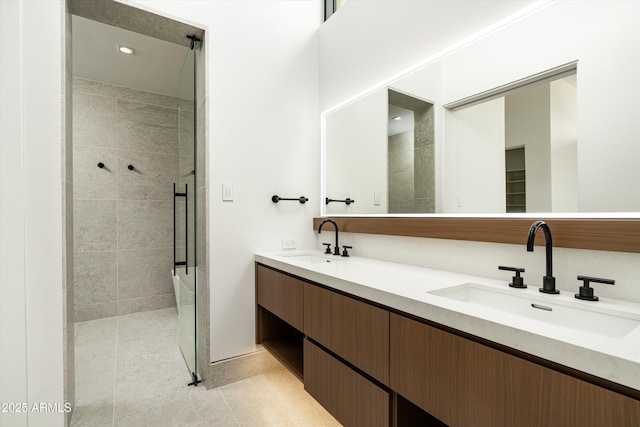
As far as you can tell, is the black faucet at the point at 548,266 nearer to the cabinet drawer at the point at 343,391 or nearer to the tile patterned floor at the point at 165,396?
the cabinet drawer at the point at 343,391

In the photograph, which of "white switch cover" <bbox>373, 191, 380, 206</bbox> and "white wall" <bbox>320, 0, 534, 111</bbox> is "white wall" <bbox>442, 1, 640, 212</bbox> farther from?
"white switch cover" <bbox>373, 191, 380, 206</bbox>

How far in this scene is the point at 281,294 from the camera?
1.69 m

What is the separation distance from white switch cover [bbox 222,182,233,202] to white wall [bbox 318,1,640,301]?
0.96 m

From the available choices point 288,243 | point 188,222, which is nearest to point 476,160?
point 288,243

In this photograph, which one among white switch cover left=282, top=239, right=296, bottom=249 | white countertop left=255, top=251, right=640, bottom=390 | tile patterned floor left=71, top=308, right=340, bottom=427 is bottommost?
tile patterned floor left=71, top=308, right=340, bottom=427

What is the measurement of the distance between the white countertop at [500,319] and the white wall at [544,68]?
94 mm

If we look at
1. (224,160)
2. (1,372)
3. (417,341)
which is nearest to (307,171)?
(224,160)

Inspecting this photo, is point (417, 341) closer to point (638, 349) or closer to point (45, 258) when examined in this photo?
point (638, 349)

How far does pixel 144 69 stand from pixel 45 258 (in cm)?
234

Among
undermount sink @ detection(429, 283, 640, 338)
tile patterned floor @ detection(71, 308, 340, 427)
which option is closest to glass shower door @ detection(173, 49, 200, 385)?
tile patterned floor @ detection(71, 308, 340, 427)

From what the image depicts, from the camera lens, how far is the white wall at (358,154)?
6.35 ft

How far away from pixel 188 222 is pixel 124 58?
1.77m

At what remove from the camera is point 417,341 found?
2.83 feet

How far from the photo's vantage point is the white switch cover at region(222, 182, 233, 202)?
6.36 ft
